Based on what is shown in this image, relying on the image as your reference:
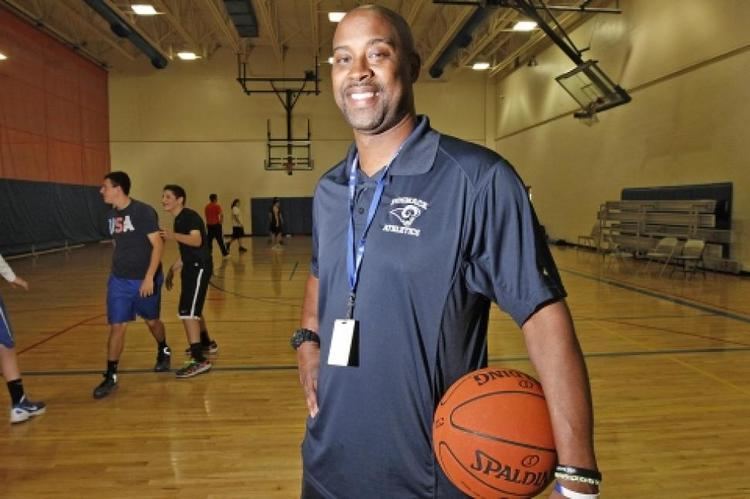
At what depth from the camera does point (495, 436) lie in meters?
1.18

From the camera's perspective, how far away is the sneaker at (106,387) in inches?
174

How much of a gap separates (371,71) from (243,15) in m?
14.7

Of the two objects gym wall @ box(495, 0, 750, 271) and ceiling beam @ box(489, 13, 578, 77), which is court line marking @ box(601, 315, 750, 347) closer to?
gym wall @ box(495, 0, 750, 271)

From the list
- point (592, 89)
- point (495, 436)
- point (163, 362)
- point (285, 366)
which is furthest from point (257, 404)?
point (592, 89)

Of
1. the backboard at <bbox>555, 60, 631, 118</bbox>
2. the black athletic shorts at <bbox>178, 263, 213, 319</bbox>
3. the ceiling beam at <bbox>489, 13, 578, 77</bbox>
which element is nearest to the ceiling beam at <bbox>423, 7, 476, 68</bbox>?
the ceiling beam at <bbox>489, 13, 578, 77</bbox>

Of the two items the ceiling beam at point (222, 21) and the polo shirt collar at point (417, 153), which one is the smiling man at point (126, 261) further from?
the ceiling beam at point (222, 21)

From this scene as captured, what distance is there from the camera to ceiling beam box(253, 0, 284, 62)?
621 inches

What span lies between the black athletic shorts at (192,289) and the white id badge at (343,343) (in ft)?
13.7

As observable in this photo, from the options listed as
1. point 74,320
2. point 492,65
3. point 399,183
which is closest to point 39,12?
point 74,320

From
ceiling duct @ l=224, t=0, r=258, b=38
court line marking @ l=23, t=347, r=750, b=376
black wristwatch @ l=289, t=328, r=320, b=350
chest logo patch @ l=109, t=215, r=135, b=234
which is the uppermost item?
ceiling duct @ l=224, t=0, r=258, b=38

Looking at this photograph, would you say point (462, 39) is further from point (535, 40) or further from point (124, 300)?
point (124, 300)

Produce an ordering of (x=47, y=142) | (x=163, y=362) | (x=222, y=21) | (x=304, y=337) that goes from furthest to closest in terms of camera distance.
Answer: (x=47, y=142) < (x=222, y=21) < (x=163, y=362) < (x=304, y=337)

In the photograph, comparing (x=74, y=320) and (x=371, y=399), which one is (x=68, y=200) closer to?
(x=74, y=320)

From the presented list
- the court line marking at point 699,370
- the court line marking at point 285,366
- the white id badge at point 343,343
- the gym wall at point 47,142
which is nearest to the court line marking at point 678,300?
the court line marking at point 285,366
